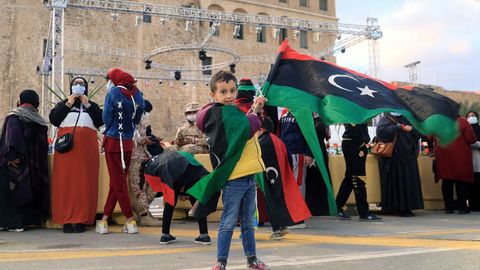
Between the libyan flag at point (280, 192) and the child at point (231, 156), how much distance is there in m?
1.39

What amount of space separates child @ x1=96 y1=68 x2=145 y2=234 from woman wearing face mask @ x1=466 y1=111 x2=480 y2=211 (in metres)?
6.16

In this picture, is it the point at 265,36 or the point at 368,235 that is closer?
the point at 368,235

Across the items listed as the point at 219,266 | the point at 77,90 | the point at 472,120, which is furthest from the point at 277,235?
the point at 472,120

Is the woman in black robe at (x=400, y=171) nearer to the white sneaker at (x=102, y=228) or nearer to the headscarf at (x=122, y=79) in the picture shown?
the headscarf at (x=122, y=79)

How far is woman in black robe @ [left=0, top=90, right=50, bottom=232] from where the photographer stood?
631cm

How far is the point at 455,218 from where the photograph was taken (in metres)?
7.95

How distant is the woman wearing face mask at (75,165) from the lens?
6.17 meters

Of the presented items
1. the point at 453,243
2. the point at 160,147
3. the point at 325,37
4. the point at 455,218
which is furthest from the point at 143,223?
the point at 325,37

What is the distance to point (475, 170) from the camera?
355 inches

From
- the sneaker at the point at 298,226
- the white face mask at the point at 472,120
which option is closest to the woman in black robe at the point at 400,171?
the white face mask at the point at 472,120

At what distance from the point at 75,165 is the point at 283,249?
287cm

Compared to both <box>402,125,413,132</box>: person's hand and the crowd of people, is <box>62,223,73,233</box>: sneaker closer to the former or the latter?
the crowd of people

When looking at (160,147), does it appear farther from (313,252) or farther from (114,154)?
(313,252)

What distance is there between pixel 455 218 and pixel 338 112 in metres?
3.62
